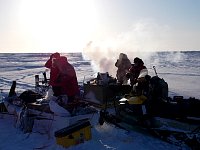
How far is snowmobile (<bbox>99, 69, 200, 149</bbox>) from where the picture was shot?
5.76m

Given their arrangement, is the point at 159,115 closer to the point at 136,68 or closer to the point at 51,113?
the point at 51,113

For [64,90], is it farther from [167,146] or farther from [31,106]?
[167,146]

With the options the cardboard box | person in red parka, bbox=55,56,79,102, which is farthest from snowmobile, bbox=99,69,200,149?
the cardboard box

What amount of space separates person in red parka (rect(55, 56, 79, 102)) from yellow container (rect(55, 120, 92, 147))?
1.43 m

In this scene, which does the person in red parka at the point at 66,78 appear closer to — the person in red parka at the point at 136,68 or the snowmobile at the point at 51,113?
the snowmobile at the point at 51,113

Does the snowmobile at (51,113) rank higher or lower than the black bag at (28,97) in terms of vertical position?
lower

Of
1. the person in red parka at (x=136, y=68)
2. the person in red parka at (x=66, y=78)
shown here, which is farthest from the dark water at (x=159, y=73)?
the person in red parka at (x=66, y=78)

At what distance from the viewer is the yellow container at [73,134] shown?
570 cm

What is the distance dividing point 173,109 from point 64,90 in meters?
2.65

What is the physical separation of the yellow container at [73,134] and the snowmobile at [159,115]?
985 mm

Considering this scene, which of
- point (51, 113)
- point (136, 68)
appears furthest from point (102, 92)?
point (51, 113)

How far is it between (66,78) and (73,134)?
71.5 inches

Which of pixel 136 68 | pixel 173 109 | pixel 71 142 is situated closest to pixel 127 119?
pixel 173 109

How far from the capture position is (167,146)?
582 centimetres
